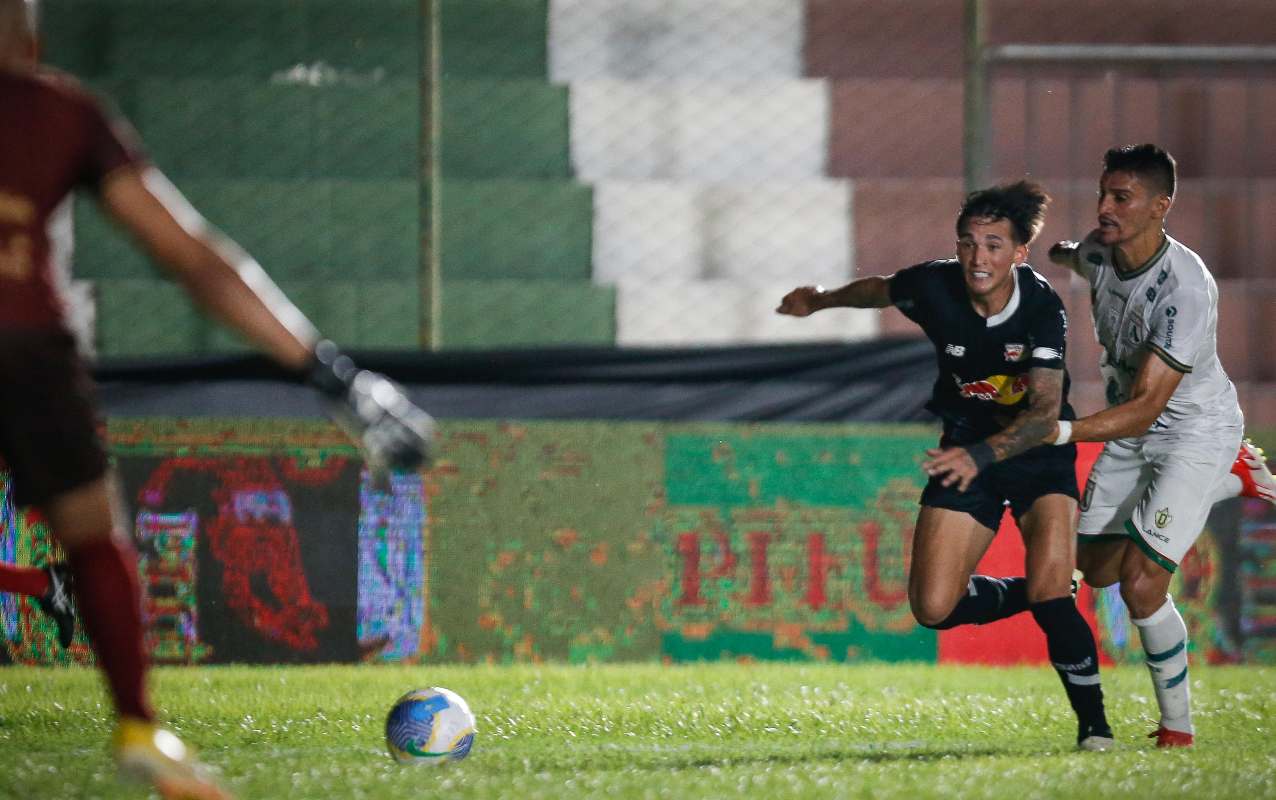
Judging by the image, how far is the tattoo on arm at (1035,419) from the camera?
483cm

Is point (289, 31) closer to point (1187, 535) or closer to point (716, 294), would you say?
point (716, 294)

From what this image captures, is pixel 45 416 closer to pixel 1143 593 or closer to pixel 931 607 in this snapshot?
pixel 931 607

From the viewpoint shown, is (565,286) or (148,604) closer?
(148,604)

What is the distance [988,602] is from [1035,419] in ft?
2.73

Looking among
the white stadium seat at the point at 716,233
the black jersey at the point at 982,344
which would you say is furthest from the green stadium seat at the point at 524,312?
the black jersey at the point at 982,344

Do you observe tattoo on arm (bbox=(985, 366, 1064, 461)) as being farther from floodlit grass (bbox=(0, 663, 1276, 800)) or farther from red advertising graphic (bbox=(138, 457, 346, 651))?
red advertising graphic (bbox=(138, 457, 346, 651))

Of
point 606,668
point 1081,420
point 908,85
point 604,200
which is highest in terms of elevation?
point 908,85

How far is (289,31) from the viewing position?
11211 mm

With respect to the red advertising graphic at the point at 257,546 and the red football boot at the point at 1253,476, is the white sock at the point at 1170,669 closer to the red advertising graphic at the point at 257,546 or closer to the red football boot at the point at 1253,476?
the red football boot at the point at 1253,476

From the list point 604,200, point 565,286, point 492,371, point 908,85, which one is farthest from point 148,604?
point 908,85

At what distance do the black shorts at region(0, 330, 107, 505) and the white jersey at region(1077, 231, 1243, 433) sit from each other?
3.58 metres

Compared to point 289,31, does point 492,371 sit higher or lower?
lower

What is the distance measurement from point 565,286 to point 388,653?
4.11 metres

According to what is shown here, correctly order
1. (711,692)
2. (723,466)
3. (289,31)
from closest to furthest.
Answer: (711,692)
(723,466)
(289,31)
